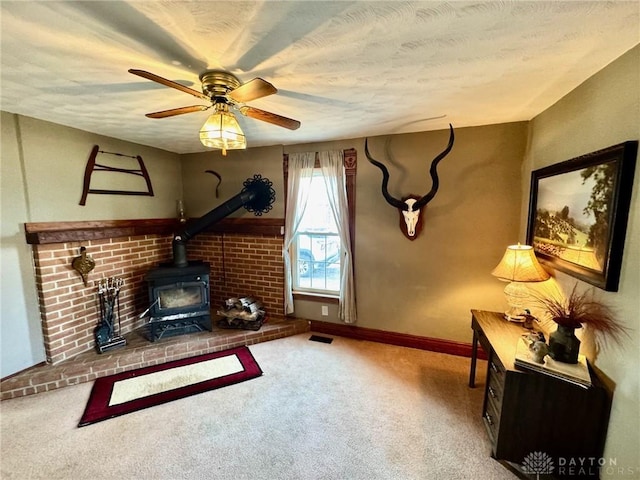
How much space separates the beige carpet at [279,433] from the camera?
5.25ft

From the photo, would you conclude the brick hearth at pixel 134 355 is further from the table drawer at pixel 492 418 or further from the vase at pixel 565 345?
the vase at pixel 565 345

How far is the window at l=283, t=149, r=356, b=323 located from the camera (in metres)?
3.03

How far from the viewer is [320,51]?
1.31m

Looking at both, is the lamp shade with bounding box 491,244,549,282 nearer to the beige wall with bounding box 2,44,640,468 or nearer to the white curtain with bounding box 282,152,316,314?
the beige wall with bounding box 2,44,640,468

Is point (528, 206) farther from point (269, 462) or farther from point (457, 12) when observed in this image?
point (269, 462)

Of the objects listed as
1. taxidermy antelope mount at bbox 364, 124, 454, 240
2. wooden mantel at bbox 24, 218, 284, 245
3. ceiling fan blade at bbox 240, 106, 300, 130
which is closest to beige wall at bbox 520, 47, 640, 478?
taxidermy antelope mount at bbox 364, 124, 454, 240

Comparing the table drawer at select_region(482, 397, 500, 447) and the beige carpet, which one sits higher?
the table drawer at select_region(482, 397, 500, 447)

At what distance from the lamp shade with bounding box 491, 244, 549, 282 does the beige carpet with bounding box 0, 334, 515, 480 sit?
1.09 metres

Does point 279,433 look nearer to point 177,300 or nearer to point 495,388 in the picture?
point 495,388

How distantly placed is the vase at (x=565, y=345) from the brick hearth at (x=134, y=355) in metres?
2.41

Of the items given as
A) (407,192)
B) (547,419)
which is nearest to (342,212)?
(407,192)

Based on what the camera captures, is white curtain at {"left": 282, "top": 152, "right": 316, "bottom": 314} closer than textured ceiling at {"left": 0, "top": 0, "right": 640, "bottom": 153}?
No

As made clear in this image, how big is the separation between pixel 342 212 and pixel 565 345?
211 cm

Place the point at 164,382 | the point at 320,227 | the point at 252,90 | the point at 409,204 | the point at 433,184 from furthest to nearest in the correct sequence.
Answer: the point at 320,227 < the point at 409,204 < the point at 433,184 < the point at 164,382 < the point at 252,90
